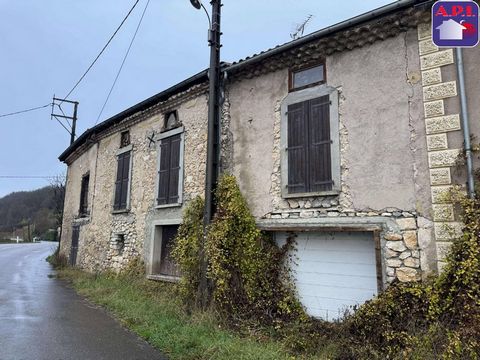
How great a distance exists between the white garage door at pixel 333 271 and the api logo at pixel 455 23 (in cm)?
283

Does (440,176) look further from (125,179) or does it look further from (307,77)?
(125,179)

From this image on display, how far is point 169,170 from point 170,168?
5 centimetres

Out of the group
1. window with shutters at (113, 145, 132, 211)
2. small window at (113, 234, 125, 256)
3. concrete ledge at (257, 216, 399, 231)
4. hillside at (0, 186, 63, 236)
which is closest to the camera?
concrete ledge at (257, 216, 399, 231)

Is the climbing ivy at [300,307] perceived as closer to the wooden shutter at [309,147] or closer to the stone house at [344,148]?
the stone house at [344,148]

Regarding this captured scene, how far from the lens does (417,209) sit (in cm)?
497

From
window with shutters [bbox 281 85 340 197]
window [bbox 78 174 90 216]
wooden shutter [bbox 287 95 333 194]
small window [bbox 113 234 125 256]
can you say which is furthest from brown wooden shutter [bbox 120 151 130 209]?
wooden shutter [bbox 287 95 333 194]

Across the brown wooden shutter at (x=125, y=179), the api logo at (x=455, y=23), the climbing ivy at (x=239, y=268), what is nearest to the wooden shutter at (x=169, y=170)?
the brown wooden shutter at (x=125, y=179)

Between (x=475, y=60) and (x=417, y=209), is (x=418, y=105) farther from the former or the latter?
(x=417, y=209)

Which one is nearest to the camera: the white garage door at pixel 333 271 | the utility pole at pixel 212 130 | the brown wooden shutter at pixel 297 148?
the white garage door at pixel 333 271

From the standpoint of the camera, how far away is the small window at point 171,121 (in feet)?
28.9

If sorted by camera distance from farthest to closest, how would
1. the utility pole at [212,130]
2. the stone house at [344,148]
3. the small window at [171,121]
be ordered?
the small window at [171,121]
the utility pole at [212,130]
the stone house at [344,148]

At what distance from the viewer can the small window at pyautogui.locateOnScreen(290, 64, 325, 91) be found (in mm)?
6324

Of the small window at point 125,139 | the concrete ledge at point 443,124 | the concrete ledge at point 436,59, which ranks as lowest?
the concrete ledge at point 443,124

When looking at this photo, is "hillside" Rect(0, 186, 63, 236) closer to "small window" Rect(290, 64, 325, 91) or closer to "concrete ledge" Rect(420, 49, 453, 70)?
"small window" Rect(290, 64, 325, 91)
